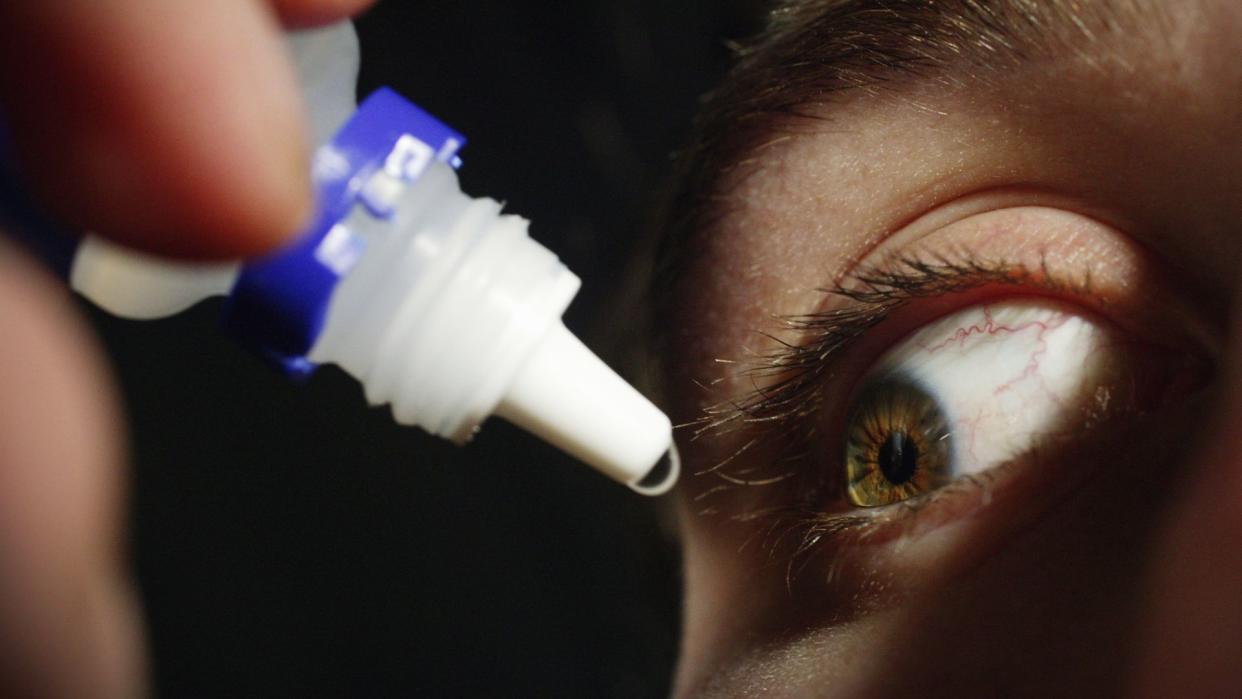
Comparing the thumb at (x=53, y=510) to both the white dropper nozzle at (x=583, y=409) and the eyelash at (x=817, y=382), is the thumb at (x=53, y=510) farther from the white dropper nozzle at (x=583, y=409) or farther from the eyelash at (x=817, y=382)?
the eyelash at (x=817, y=382)

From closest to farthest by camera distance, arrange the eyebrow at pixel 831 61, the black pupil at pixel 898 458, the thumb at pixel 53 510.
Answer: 1. the thumb at pixel 53 510
2. the eyebrow at pixel 831 61
3. the black pupil at pixel 898 458

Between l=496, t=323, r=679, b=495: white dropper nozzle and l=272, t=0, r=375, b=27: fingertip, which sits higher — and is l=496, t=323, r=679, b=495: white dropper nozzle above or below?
below

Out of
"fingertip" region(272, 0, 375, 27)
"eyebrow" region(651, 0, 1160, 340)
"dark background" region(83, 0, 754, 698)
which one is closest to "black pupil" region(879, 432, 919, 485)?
"eyebrow" region(651, 0, 1160, 340)

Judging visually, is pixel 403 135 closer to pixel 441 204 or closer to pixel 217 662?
pixel 441 204

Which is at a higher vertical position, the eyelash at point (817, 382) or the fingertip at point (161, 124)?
the eyelash at point (817, 382)

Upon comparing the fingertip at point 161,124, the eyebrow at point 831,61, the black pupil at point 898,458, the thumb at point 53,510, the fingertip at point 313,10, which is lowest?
the thumb at point 53,510

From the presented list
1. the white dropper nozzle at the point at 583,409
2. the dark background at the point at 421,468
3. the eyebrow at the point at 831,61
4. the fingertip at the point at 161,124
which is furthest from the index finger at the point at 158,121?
the dark background at the point at 421,468

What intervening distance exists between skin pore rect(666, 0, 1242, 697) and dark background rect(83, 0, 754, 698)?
22cm

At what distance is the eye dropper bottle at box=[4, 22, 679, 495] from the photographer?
0.28 metres

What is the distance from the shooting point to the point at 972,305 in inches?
20.6

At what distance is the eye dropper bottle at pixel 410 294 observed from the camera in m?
0.28

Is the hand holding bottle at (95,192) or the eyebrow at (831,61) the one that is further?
the eyebrow at (831,61)

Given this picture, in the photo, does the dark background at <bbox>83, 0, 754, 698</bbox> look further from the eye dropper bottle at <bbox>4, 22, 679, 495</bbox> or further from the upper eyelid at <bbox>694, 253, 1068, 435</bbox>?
the eye dropper bottle at <bbox>4, 22, 679, 495</bbox>

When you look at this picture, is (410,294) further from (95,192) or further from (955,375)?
(955,375)
